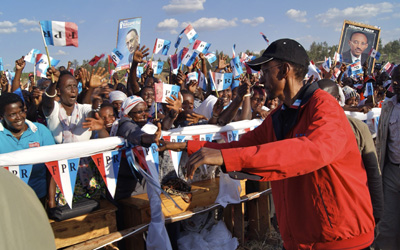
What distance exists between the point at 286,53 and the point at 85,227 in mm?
2665

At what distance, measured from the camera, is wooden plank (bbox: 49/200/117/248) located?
3350 mm

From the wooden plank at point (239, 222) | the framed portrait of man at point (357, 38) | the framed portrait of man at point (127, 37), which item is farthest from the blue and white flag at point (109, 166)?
the framed portrait of man at point (357, 38)

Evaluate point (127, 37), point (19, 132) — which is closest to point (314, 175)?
point (19, 132)

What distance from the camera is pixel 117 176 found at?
3.86 m

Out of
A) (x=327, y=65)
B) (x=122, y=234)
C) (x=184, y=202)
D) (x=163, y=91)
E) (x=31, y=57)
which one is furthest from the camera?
(x=327, y=65)

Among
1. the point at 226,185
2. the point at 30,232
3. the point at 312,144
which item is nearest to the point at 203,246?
the point at 226,185

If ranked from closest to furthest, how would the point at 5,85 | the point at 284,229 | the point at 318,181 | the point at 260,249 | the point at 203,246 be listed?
the point at 318,181
the point at 284,229
the point at 203,246
the point at 260,249
the point at 5,85

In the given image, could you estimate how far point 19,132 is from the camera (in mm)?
3773

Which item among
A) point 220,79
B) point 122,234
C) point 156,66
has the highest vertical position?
A: point 156,66

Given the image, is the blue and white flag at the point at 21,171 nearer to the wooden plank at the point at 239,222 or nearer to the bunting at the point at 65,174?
the bunting at the point at 65,174

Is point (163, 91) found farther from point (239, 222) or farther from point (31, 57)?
point (31, 57)

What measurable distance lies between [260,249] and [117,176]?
241 centimetres

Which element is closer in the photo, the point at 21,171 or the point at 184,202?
the point at 21,171

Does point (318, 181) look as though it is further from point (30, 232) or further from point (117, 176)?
point (117, 176)
